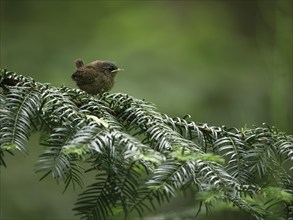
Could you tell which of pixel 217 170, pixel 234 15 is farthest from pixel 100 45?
pixel 217 170

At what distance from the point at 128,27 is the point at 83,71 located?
1.75m

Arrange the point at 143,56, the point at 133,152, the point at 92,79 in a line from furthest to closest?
the point at 143,56
the point at 92,79
the point at 133,152

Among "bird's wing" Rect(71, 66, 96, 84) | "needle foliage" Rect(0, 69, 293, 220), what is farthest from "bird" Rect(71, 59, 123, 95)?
"needle foliage" Rect(0, 69, 293, 220)

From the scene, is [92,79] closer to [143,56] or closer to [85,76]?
[85,76]

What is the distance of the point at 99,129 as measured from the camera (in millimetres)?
1404

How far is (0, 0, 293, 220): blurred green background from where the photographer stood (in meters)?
3.59

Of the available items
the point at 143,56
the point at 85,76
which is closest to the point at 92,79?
the point at 85,76

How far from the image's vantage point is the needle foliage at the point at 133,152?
4.39 ft

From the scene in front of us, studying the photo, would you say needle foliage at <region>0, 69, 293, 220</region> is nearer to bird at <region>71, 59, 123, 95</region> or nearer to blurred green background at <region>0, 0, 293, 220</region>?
bird at <region>71, 59, 123, 95</region>

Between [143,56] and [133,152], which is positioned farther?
[143,56]

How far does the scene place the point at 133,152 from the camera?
1298mm

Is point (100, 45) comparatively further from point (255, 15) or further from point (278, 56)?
point (278, 56)

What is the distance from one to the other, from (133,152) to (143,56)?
2969 millimetres

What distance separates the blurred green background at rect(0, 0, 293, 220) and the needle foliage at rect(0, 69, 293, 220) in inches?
61.8
